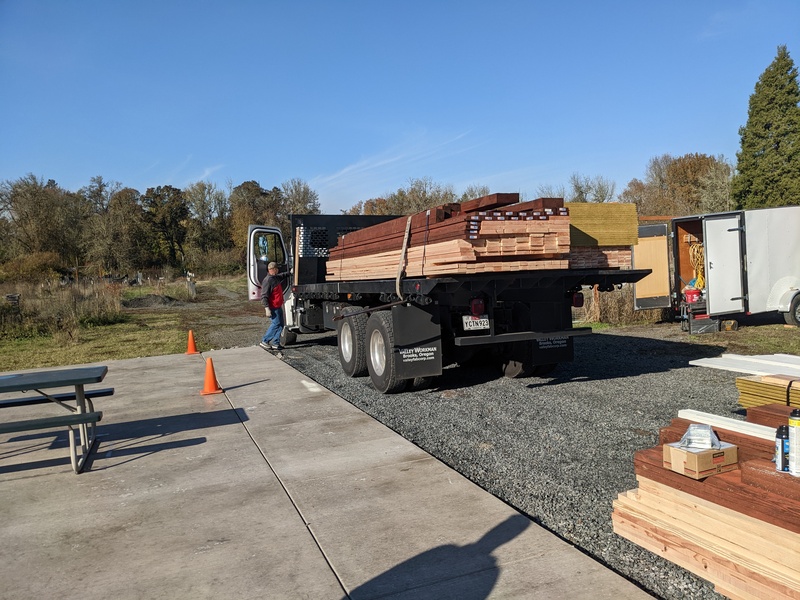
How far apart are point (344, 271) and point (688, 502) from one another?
287 inches

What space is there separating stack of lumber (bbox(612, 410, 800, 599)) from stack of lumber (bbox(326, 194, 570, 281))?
300 cm

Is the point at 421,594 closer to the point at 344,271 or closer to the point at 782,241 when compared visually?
the point at 344,271

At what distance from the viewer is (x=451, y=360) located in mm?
8484

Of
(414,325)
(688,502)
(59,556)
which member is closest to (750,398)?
(688,502)

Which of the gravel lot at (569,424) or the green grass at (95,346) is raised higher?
the green grass at (95,346)

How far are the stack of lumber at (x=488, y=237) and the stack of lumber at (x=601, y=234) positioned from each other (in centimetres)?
70

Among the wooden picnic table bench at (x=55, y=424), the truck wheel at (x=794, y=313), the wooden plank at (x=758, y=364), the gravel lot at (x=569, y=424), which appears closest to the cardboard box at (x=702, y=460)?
the gravel lot at (x=569, y=424)

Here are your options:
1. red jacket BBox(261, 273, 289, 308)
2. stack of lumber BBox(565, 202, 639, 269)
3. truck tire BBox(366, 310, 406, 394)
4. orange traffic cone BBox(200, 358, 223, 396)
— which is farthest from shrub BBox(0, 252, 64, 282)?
stack of lumber BBox(565, 202, 639, 269)

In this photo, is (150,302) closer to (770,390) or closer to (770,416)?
(770,390)

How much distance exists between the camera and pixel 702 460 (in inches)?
121

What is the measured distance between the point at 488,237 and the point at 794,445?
149 inches

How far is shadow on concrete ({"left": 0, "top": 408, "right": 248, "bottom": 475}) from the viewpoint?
569 centimetres

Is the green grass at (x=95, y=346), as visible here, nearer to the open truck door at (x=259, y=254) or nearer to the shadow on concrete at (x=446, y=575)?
the open truck door at (x=259, y=254)

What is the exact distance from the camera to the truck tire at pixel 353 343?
878 cm
